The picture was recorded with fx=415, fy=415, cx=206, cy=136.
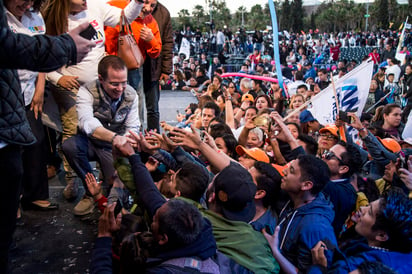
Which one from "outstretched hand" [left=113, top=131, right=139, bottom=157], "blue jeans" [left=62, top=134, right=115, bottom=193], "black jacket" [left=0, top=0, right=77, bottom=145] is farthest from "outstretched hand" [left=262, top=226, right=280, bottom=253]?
"blue jeans" [left=62, top=134, right=115, bottom=193]

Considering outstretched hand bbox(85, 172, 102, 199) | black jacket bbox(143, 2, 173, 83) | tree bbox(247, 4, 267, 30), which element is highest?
tree bbox(247, 4, 267, 30)

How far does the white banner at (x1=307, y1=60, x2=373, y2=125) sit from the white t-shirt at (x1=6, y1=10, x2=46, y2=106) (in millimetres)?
3424

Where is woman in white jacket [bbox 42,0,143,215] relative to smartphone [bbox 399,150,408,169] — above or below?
above

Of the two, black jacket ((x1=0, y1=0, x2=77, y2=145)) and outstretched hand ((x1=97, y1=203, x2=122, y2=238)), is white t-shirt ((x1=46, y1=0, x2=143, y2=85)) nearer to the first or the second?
black jacket ((x1=0, y1=0, x2=77, y2=145))

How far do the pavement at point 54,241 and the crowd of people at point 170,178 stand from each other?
0.11 metres

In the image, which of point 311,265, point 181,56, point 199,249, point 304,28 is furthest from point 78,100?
point 304,28

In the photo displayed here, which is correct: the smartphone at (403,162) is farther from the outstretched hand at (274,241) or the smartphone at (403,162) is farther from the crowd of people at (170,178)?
Result: the outstretched hand at (274,241)

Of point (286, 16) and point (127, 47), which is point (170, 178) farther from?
point (286, 16)

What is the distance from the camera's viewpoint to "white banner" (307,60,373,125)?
5.07 meters

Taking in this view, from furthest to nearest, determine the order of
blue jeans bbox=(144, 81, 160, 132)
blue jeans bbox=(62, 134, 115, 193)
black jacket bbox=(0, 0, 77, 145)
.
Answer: blue jeans bbox=(144, 81, 160, 132) < blue jeans bbox=(62, 134, 115, 193) < black jacket bbox=(0, 0, 77, 145)

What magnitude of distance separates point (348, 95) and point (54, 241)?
3.78 metres

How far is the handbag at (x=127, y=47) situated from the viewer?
13.0 feet

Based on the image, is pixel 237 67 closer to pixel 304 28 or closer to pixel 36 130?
pixel 36 130

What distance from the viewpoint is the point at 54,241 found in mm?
3162
